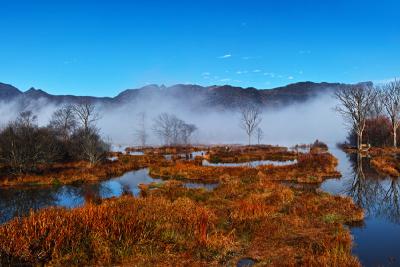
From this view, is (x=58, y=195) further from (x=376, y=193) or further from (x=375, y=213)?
(x=376, y=193)

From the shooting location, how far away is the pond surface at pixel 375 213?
12.3 m

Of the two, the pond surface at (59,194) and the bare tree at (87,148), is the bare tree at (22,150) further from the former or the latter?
the pond surface at (59,194)

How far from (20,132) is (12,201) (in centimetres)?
1610

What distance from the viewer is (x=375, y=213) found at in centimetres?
1888

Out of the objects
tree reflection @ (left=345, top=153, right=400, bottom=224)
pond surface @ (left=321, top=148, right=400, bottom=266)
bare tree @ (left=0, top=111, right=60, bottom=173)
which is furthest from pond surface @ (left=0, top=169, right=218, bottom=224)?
pond surface @ (left=321, top=148, right=400, bottom=266)

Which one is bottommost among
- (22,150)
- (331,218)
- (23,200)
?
(23,200)

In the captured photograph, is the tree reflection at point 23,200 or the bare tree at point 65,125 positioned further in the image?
the bare tree at point 65,125

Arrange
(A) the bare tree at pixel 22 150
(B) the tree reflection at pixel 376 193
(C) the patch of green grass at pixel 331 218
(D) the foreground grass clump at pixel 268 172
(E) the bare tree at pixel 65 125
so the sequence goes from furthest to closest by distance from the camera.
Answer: (E) the bare tree at pixel 65 125 < (A) the bare tree at pixel 22 150 < (D) the foreground grass clump at pixel 268 172 < (B) the tree reflection at pixel 376 193 < (C) the patch of green grass at pixel 331 218

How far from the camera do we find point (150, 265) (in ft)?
34.1

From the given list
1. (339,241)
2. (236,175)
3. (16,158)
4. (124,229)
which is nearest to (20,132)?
(16,158)

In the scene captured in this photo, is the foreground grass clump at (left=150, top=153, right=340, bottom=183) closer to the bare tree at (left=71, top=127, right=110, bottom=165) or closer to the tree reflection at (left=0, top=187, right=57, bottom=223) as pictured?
the bare tree at (left=71, top=127, right=110, bottom=165)

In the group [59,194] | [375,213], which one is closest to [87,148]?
[59,194]

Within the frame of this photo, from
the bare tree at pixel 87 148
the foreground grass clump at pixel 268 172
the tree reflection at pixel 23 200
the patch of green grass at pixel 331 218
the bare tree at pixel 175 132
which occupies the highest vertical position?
the bare tree at pixel 175 132

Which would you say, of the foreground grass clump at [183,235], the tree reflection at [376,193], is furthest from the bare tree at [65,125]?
the foreground grass clump at [183,235]
